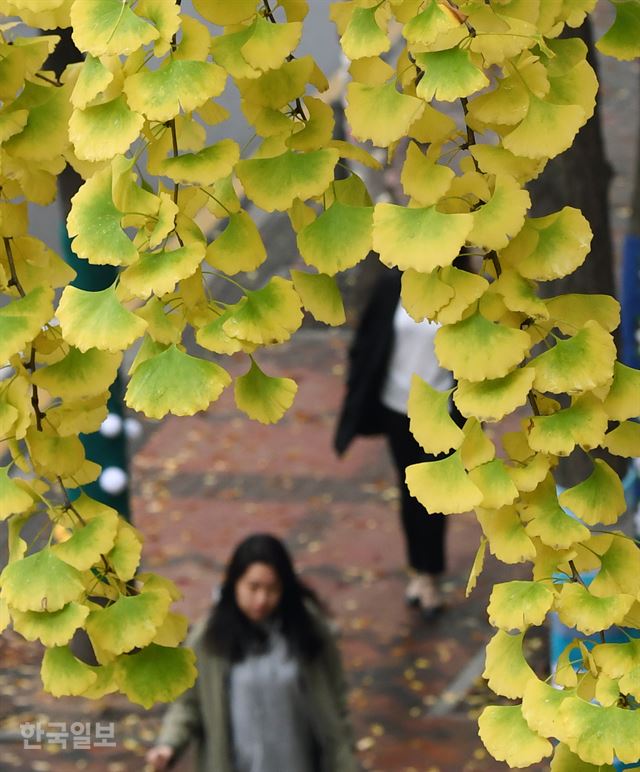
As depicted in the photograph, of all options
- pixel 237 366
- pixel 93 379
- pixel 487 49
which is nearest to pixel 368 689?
pixel 237 366

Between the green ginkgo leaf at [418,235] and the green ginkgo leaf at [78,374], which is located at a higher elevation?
the green ginkgo leaf at [418,235]

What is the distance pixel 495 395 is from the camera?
1.71 meters

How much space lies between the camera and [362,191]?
1.95 meters

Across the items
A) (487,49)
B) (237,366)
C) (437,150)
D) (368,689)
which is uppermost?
(487,49)

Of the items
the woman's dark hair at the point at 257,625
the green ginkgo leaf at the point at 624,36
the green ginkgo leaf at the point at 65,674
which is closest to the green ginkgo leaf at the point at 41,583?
the green ginkgo leaf at the point at 65,674

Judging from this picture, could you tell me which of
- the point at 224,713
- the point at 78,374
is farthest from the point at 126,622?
the point at 224,713

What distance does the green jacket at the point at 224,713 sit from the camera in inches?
182

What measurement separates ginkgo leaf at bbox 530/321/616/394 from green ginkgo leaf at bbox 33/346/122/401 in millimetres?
604

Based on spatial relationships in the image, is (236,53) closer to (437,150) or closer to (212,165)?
(212,165)

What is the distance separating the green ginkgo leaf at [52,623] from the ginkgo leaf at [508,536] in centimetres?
55

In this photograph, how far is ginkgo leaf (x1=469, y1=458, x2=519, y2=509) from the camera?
175cm

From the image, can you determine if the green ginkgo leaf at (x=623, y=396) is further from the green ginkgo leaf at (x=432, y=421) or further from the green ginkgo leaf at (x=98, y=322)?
the green ginkgo leaf at (x=98, y=322)

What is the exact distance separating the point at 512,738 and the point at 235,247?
723mm

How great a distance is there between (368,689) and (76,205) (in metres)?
4.78
